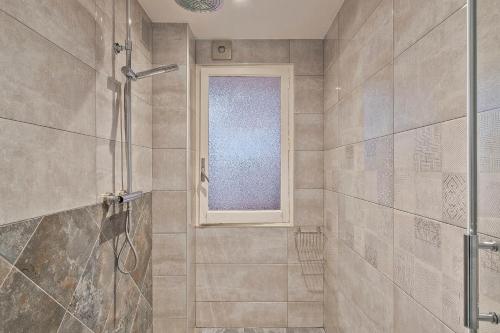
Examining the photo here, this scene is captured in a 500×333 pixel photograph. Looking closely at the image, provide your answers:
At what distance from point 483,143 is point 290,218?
223 centimetres

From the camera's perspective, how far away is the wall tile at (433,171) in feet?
3.10

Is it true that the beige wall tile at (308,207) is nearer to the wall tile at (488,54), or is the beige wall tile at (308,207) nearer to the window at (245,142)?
the window at (245,142)

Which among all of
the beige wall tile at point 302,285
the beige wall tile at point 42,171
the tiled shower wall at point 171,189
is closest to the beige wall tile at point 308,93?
the tiled shower wall at point 171,189

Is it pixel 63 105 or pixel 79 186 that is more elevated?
pixel 63 105

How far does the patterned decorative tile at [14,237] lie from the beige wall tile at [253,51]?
1.96 m

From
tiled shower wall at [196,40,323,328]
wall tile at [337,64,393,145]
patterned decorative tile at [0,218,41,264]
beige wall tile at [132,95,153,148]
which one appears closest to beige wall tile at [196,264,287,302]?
tiled shower wall at [196,40,323,328]

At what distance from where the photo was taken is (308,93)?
274cm

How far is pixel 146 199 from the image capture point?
2.31 m

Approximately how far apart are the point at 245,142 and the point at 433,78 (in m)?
1.79

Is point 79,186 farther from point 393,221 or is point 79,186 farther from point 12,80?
point 393,221

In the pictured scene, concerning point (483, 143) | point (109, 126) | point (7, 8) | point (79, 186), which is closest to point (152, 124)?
point (109, 126)

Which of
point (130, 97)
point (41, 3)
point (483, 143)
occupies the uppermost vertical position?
point (41, 3)

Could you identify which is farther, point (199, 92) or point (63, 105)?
point (199, 92)

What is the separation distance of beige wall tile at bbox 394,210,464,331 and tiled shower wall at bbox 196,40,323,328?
1412mm
